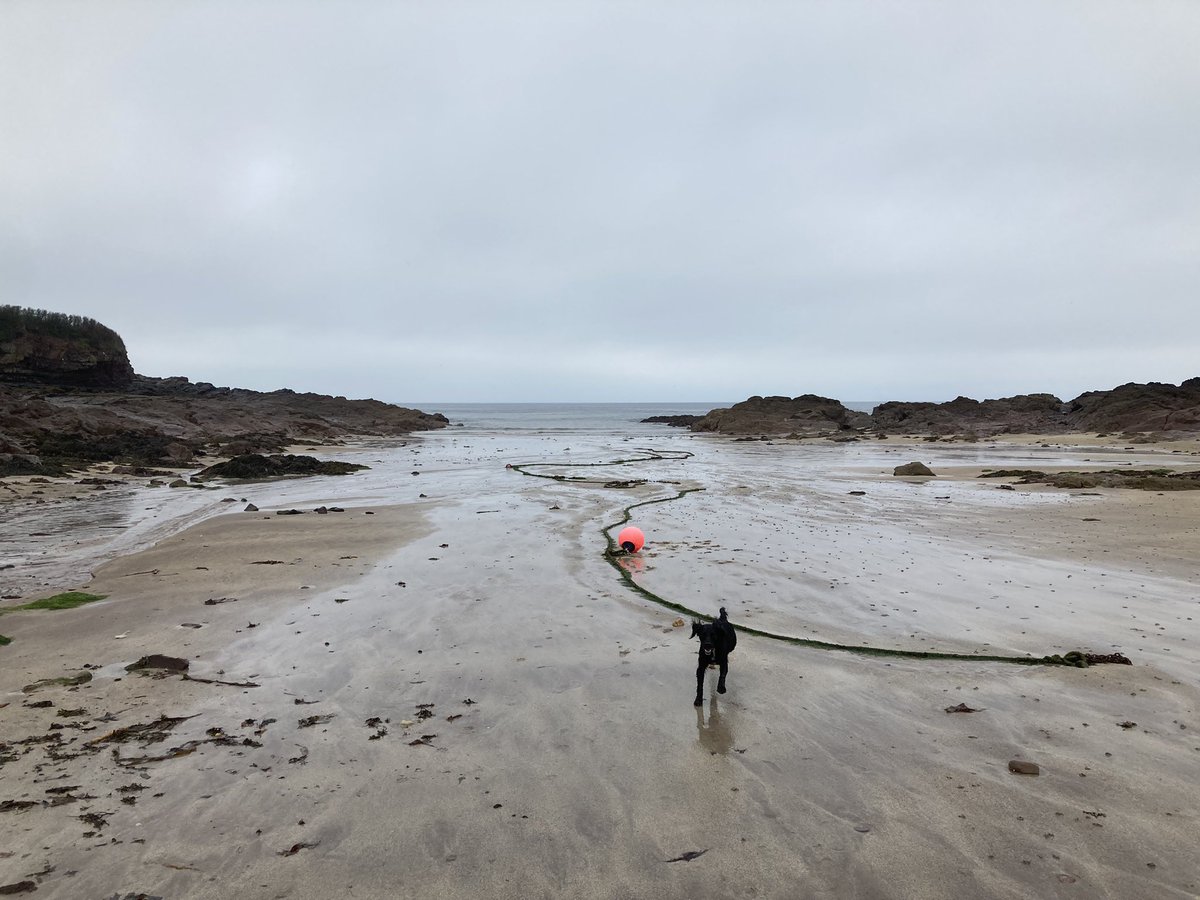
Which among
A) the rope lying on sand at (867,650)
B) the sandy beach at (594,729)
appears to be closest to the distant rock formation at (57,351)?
the sandy beach at (594,729)

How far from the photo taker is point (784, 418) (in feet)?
263

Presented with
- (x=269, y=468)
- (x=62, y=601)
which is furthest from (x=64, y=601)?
(x=269, y=468)

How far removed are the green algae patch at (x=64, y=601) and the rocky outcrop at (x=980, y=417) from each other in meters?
72.0

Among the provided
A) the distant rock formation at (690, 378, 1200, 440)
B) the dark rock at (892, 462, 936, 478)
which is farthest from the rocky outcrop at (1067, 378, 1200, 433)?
the dark rock at (892, 462, 936, 478)

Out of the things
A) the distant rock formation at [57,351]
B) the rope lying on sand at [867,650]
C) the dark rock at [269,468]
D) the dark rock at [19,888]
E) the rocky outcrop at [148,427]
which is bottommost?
the rope lying on sand at [867,650]

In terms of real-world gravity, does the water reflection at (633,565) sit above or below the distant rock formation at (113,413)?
below

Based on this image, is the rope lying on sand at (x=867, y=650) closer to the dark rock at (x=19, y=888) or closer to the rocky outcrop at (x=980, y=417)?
the dark rock at (x=19, y=888)

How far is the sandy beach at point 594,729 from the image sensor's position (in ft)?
13.1

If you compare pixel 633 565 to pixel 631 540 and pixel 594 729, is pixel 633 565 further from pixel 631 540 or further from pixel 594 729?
pixel 594 729

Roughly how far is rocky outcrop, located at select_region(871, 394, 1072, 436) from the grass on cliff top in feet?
236

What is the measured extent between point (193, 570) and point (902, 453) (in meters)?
46.4

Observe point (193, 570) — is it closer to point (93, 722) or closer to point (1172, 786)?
point (93, 722)

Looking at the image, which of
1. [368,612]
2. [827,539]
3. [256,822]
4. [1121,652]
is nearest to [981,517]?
[827,539]

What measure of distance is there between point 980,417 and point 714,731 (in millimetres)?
80992
